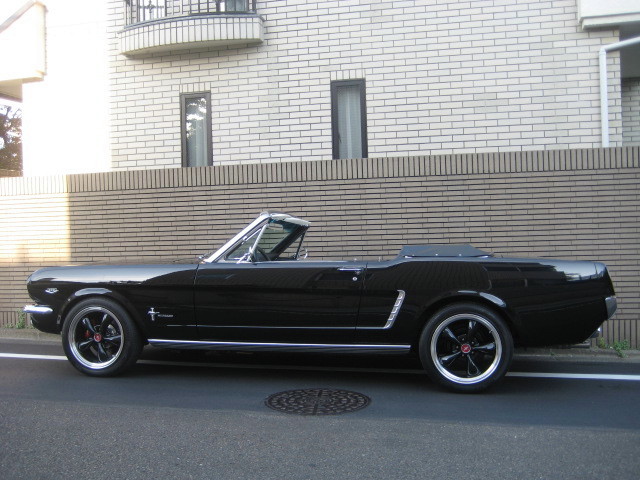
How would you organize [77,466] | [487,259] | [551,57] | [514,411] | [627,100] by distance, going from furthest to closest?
1. [627,100]
2. [551,57]
3. [487,259]
4. [514,411]
5. [77,466]

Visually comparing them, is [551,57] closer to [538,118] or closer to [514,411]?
[538,118]

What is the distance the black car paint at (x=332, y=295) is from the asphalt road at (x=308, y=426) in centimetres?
49

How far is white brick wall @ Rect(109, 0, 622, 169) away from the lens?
346 inches

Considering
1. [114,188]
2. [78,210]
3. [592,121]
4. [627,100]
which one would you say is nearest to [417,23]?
[592,121]

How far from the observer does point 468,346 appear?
5.32 metres

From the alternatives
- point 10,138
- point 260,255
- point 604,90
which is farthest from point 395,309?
point 10,138

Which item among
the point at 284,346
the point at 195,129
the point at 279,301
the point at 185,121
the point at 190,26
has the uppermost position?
the point at 190,26

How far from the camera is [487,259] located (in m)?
5.40

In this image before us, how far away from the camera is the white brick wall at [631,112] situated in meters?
10.3

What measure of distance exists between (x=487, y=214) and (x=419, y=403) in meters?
3.82

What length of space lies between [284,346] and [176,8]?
633 centimetres

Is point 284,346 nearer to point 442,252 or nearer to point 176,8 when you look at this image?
point 442,252

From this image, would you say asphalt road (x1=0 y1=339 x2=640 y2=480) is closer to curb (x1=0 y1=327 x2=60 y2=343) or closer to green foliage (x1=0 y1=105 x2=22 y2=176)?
curb (x1=0 y1=327 x2=60 y2=343)

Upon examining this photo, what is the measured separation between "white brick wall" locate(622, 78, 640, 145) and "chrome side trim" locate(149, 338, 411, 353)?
6.89 meters
